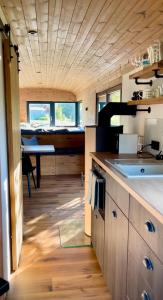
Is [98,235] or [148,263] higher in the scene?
[148,263]

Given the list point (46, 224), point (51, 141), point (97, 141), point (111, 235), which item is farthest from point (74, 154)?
point (111, 235)

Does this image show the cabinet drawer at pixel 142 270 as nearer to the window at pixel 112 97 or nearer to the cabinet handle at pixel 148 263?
the cabinet handle at pixel 148 263

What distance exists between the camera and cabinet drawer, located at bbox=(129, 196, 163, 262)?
3.61 feet

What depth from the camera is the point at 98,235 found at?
2385 millimetres

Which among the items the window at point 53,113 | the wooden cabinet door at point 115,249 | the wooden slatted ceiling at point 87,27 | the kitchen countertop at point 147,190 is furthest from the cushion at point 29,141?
the window at point 53,113

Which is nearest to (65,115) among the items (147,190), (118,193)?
(118,193)

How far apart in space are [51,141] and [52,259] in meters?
3.90

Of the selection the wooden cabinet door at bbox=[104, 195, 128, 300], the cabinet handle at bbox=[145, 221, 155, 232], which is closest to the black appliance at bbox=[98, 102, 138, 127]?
the wooden cabinet door at bbox=[104, 195, 128, 300]

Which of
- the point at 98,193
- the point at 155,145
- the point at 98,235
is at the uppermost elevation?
the point at 155,145

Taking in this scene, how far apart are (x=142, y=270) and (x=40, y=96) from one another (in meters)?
9.47

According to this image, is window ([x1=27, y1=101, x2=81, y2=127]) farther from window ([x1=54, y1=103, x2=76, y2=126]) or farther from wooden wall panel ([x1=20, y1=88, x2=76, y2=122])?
wooden wall panel ([x1=20, y1=88, x2=76, y2=122])

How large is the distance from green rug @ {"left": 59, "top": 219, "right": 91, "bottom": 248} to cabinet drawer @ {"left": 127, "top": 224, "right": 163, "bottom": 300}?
1345 mm

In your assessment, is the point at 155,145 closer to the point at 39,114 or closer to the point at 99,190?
the point at 99,190

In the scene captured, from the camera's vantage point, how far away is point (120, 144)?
2.71 meters
